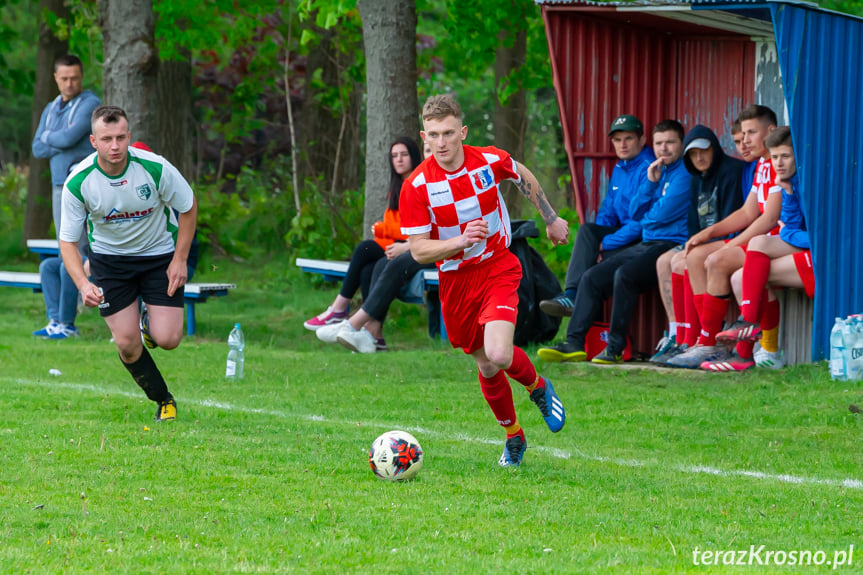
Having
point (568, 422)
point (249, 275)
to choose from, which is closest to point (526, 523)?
point (568, 422)

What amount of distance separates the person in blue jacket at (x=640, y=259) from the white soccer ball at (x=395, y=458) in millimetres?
4389

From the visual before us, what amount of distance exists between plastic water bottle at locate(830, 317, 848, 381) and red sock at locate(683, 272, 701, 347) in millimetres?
1258

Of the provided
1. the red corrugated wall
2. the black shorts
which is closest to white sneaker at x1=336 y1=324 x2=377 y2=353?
the red corrugated wall

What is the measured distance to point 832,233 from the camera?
361 inches

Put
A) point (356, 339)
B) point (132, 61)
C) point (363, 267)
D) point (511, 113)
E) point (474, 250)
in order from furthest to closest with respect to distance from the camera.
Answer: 1. point (511, 113)
2. point (132, 61)
3. point (363, 267)
4. point (356, 339)
5. point (474, 250)

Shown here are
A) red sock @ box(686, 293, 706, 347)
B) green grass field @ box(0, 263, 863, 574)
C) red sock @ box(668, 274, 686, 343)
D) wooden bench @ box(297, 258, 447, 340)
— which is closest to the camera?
green grass field @ box(0, 263, 863, 574)

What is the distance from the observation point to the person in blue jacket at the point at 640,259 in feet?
33.3

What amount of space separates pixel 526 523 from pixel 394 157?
7042 millimetres

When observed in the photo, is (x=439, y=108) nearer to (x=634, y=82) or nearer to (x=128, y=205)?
(x=128, y=205)

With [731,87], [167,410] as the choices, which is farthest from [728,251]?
[167,410]

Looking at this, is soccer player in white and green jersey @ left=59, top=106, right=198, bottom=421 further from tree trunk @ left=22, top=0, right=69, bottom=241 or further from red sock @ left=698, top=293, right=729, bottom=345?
tree trunk @ left=22, top=0, right=69, bottom=241

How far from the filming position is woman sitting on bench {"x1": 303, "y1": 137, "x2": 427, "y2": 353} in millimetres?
11125

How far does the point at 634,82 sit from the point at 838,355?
3820 millimetres

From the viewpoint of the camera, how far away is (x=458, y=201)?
6.21 m
